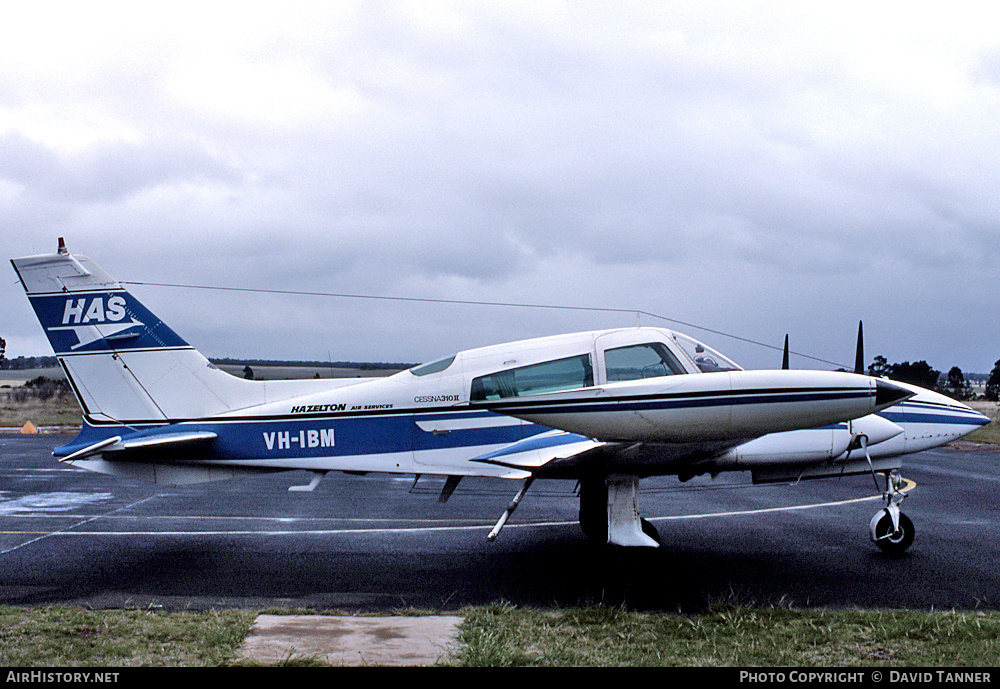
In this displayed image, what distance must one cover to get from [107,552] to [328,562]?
263 cm

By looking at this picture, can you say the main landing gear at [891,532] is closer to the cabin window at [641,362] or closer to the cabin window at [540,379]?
the cabin window at [641,362]

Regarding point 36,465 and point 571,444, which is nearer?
point 571,444

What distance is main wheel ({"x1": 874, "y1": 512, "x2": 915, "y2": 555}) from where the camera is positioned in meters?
9.25

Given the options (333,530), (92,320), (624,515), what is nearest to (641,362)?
(624,515)

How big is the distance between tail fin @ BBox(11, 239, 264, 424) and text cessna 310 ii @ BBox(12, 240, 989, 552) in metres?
0.02

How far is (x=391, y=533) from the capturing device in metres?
10.5

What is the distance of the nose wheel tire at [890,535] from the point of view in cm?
925

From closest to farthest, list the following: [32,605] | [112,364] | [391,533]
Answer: [32,605], [112,364], [391,533]

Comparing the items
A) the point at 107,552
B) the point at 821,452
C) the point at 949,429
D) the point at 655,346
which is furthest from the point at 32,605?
the point at 949,429

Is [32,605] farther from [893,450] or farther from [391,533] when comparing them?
[893,450]

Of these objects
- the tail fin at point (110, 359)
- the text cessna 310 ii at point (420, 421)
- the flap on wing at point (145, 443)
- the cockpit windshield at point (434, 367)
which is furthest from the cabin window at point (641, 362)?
the flap on wing at point (145, 443)

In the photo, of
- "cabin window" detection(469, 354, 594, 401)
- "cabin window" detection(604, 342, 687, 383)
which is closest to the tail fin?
"cabin window" detection(469, 354, 594, 401)

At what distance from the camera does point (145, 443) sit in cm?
901
